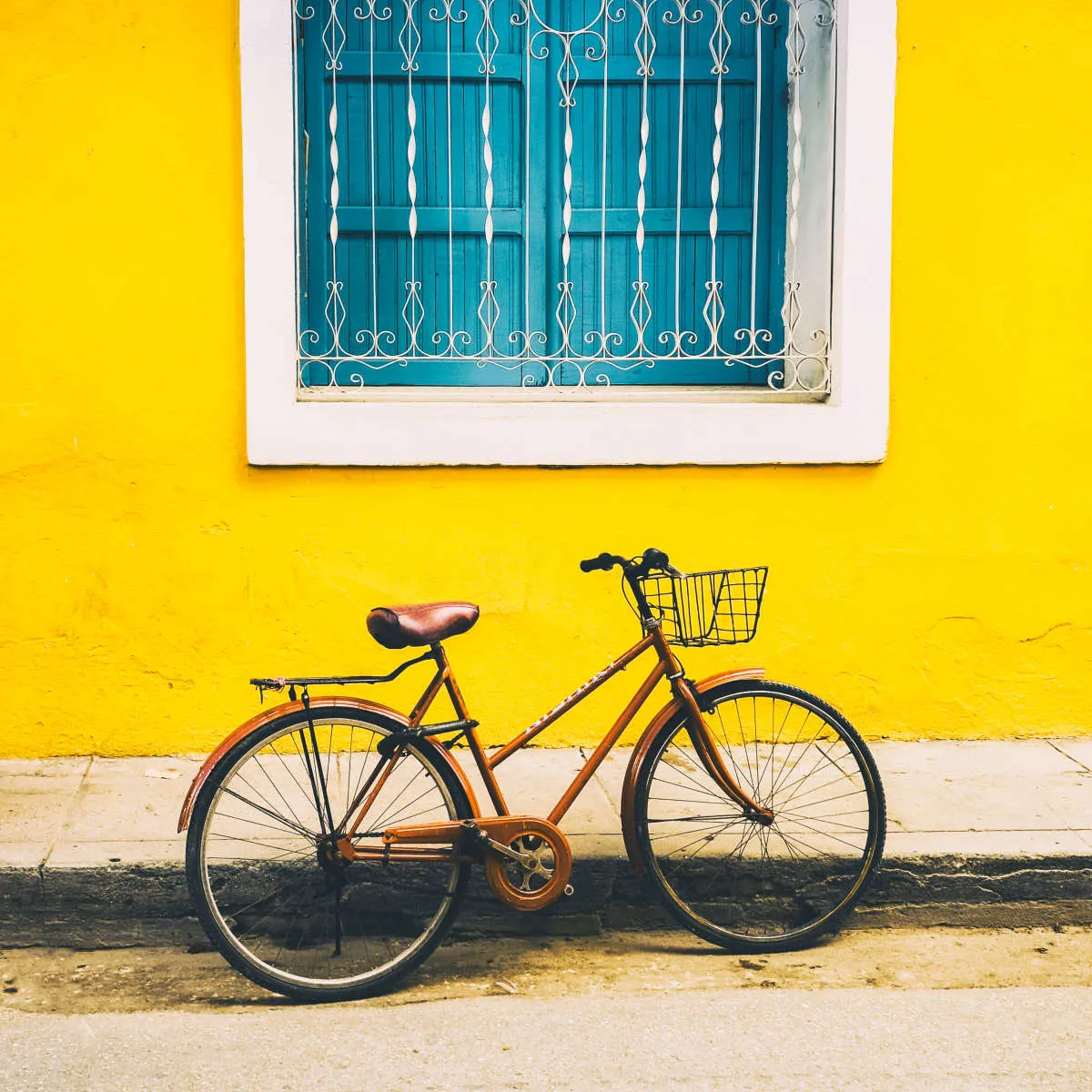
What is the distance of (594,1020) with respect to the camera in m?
3.48

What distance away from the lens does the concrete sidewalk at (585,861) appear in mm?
4008

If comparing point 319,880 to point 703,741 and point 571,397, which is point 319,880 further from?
point 571,397

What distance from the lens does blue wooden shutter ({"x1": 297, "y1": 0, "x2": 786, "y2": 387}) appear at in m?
5.29

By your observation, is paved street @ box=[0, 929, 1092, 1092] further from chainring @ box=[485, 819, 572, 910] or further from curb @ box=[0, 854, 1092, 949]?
chainring @ box=[485, 819, 572, 910]

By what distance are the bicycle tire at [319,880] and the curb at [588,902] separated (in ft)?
0.62

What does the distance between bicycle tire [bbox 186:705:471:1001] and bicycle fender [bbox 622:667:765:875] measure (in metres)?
0.45

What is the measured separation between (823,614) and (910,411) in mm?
825

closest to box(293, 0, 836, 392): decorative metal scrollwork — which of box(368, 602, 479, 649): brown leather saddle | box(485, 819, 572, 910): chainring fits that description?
box(368, 602, 479, 649): brown leather saddle

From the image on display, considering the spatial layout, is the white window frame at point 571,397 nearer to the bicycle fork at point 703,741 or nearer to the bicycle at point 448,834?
the bicycle at point 448,834

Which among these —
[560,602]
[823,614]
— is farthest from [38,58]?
[823,614]

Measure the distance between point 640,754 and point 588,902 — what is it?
60cm

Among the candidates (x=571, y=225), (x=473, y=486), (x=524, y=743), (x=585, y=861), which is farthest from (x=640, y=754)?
(x=571, y=225)

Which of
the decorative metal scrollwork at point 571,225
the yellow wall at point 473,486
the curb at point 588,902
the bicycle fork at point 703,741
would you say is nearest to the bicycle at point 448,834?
the bicycle fork at point 703,741

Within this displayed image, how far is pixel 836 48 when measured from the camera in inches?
204
